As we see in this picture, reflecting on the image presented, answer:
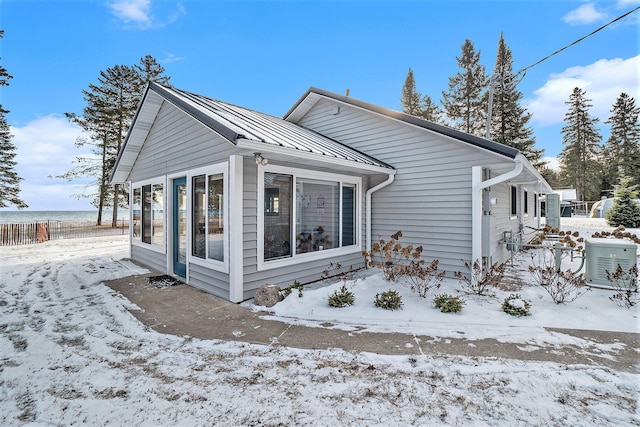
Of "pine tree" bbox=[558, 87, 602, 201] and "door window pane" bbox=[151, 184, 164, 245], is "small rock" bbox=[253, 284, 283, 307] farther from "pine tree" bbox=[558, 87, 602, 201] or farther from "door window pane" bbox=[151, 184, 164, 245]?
"pine tree" bbox=[558, 87, 602, 201]

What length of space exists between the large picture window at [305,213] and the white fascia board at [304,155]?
51cm

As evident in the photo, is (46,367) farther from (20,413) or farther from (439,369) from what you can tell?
(439,369)

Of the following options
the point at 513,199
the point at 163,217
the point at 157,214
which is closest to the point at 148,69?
the point at 157,214

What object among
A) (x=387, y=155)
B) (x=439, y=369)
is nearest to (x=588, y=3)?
(x=387, y=155)

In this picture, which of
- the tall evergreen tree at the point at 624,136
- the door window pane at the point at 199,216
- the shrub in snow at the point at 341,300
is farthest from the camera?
the tall evergreen tree at the point at 624,136

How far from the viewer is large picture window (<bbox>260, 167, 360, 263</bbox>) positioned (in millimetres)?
4945

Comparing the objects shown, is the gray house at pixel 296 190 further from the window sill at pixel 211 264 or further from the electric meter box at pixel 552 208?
the electric meter box at pixel 552 208

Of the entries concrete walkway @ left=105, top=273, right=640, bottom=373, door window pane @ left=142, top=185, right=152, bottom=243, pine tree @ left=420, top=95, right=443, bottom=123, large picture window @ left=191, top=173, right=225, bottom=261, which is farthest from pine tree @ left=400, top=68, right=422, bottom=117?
concrete walkway @ left=105, top=273, right=640, bottom=373

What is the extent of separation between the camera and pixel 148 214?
7.16 m

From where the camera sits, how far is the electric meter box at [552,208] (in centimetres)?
943

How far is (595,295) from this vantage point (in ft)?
15.3

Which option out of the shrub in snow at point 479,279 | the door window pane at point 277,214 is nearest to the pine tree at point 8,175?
the door window pane at point 277,214

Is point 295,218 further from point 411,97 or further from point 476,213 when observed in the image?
point 411,97

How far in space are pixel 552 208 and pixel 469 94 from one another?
1732cm
